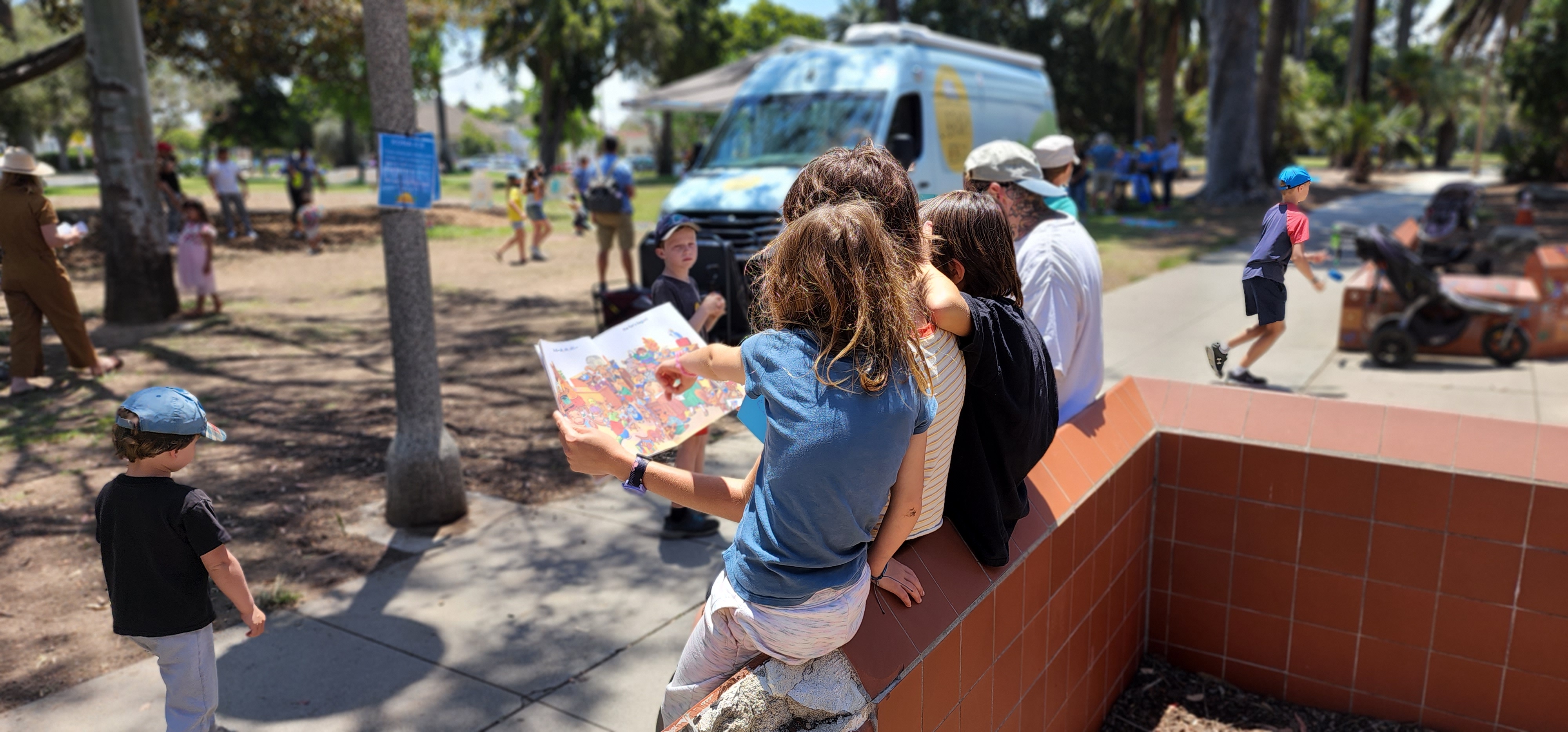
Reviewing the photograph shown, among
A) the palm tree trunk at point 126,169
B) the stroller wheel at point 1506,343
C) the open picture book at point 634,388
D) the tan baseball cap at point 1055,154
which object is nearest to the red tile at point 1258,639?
the tan baseball cap at point 1055,154

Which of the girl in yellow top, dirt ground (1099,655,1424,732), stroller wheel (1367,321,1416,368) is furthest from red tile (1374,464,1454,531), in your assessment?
the girl in yellow top

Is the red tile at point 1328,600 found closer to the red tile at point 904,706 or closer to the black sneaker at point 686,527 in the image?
the red tile at point 904,706

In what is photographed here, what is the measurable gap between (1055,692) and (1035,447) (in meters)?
1.13

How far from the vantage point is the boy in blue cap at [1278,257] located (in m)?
2.18

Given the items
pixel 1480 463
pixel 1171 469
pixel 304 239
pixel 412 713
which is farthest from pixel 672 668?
pixel 304 239

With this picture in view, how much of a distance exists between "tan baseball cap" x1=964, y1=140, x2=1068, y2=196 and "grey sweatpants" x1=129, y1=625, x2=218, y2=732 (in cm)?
292

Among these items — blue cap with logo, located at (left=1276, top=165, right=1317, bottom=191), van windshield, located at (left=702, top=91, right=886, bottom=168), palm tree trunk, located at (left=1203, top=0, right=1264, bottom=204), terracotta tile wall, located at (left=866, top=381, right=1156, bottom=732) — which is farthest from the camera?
van windshield, located at (left=702, top=91, right=886, bottom=168)

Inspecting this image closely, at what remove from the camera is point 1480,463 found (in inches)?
132

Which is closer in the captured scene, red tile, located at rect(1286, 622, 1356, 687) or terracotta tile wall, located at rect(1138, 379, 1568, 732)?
terracotta tile wall, located at rect(1138, 379, 1568, 732)

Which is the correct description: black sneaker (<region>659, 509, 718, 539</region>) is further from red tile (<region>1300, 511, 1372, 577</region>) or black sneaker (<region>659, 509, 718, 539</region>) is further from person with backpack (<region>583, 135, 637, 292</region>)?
person with backpack (<region>583, 135, 637, 292</region>)

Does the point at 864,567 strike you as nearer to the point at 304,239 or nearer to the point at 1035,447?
the point at 1035,447

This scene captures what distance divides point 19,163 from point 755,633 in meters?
4.85

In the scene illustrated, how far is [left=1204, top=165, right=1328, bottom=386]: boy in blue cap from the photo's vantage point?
2.18 metres

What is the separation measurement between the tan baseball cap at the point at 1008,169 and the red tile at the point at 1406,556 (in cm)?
173
